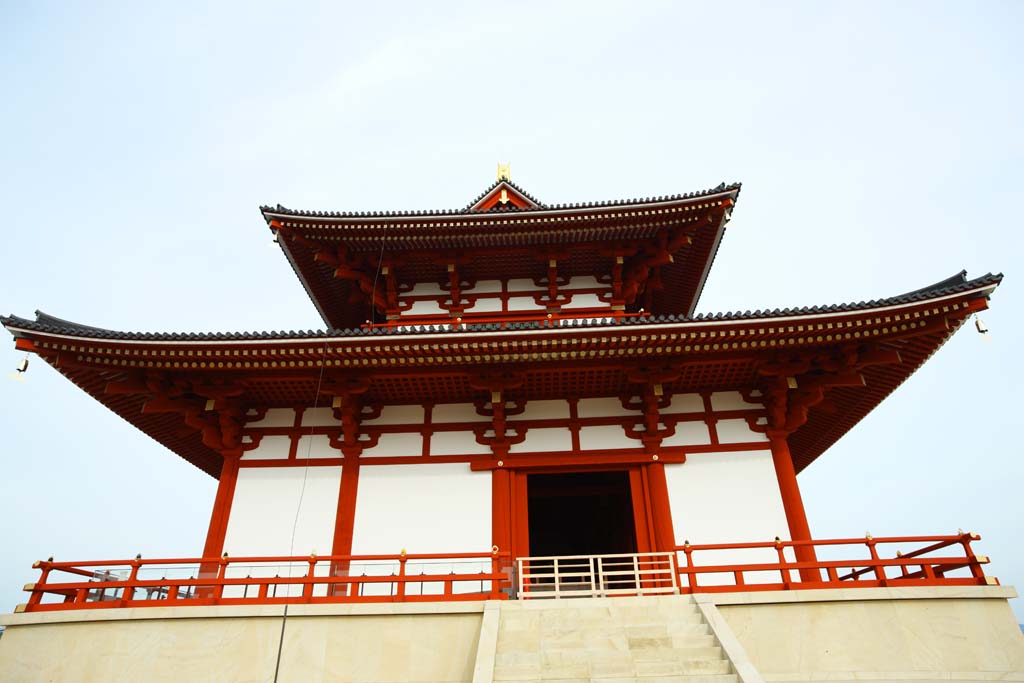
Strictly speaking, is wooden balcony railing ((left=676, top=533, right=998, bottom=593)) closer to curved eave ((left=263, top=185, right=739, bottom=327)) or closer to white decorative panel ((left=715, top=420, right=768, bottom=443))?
white decorative panel ((left=715, top=420, right=768, bottom=443))

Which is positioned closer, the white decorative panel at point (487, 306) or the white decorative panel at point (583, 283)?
the white decorative panel at point (487, 306)

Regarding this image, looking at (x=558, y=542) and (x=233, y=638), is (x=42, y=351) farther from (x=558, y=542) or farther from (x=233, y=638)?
(x=558, y=542)

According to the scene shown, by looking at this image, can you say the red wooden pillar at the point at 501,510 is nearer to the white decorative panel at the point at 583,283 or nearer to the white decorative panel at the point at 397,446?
the white decorative panel at the point at 397,446

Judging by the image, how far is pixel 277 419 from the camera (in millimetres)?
12688

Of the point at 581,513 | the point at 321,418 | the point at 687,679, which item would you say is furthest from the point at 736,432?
the point at 321,418

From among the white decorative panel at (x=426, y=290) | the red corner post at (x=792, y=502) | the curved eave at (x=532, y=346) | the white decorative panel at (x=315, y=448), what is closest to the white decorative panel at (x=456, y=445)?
the curved eave at (x=532, y=346)

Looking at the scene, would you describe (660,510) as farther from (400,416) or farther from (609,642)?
(400,416)

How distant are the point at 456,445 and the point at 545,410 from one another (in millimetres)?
1958

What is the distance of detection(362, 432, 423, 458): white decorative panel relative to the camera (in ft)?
40.0

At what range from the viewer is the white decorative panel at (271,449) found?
40.5 ft

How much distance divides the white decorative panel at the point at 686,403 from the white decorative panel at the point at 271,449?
7837mm

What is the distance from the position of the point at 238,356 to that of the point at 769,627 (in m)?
9.69

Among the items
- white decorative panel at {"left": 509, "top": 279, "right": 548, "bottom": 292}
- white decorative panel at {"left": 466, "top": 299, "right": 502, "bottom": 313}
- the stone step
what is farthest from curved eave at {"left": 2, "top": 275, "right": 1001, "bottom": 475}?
the stone step

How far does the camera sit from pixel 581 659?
780 cm
